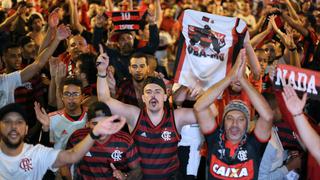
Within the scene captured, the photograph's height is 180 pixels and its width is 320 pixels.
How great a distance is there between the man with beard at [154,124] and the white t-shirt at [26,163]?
3.47 ft

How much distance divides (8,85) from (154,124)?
70.2 inches

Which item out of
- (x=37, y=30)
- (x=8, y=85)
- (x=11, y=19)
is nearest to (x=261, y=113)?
(x=8, y=85)

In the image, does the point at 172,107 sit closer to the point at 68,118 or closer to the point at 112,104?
the point at 112,104

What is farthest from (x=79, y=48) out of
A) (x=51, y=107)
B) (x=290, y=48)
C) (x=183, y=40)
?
(x=290, y=48)

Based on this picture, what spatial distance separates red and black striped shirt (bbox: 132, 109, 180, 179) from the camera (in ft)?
19.9

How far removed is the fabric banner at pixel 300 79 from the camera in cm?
518

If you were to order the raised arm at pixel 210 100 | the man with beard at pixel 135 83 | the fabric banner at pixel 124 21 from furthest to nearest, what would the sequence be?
the fabric banner at pixel 124 21 → the man with beard at pixel 135 83 → the raised arm at pixel 210 100

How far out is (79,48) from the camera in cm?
859

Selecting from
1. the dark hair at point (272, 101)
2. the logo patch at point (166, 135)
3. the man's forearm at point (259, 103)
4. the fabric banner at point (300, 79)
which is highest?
the fabric banner at point (300, 79)

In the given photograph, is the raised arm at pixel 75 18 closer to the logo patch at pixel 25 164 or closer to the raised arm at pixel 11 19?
the raised arm at pixel 11 19

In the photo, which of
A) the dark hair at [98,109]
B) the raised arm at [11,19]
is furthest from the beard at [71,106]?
the raised arm at [11,19]

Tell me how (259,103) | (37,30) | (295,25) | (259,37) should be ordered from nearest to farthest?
1. (259,103)
2. (259,37)
3. (295,25)
4. (37,30)

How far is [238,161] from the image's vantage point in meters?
5.48

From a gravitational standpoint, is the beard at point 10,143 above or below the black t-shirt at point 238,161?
above
